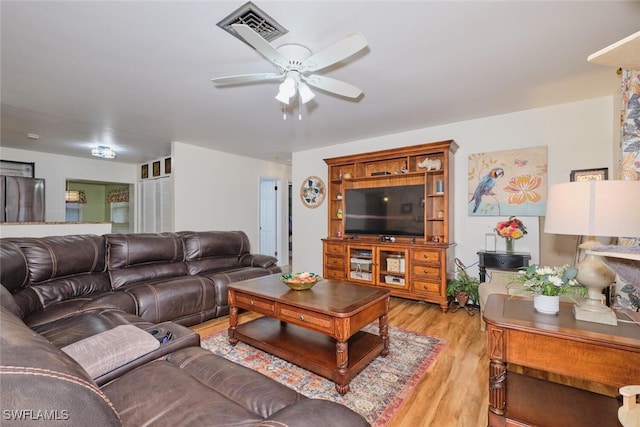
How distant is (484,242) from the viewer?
3.64m

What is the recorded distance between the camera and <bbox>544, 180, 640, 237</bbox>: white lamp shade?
4.03 feet

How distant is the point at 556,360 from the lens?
4.18 feet

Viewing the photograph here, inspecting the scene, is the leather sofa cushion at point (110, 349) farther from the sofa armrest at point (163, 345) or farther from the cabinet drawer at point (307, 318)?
the cabinet drawer at point (307, 318)

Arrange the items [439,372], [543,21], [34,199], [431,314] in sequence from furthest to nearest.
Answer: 1. [34,199]
2. [431,314]
3. [439,372]
4. [543,21]

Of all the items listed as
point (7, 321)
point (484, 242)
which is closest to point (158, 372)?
A: point (7, 321)

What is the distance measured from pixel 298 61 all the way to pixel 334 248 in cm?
287

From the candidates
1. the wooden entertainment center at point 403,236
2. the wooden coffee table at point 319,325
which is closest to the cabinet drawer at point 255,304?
the wooden coffee table at point 319,325

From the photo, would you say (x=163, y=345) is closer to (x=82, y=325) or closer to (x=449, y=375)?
(x=82, y=325)

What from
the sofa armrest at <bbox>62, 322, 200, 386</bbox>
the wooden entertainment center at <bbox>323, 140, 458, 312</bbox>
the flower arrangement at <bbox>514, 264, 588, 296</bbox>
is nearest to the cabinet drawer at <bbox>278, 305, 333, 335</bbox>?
the sofa armrest at <bbox>62, 322, 200, 386</bbox>

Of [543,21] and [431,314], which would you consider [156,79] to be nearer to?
[543,21]

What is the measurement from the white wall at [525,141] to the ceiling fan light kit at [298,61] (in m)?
2.19

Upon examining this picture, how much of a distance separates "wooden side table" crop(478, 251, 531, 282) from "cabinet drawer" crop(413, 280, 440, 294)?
0.52 m

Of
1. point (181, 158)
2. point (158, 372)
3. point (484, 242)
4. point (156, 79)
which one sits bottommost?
point (158, 372)

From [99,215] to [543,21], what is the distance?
1030 cm
